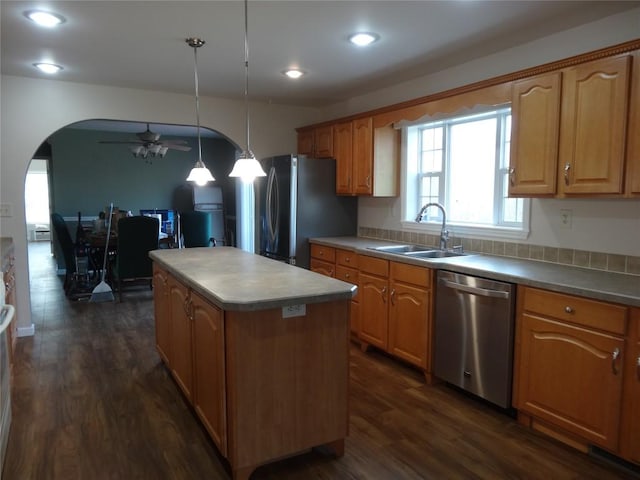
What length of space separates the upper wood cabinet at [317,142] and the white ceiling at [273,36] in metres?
0.70

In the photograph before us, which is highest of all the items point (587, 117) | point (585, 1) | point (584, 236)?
point (585, 1)

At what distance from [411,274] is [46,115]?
358cm

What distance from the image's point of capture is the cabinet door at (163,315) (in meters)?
3.14

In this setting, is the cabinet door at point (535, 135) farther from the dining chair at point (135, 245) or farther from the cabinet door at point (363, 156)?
the dining chair at point (135, 245)

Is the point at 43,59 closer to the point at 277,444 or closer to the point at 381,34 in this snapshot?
the point at 381,34

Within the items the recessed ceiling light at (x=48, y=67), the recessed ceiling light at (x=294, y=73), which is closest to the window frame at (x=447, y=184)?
the recessed ceiling light at (x=294, y=73)

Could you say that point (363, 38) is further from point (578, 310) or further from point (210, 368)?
point (210, 368)

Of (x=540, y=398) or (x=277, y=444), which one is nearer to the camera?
(x=277, y=444)

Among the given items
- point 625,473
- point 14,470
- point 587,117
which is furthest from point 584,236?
point 14,470

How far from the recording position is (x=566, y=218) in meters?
2.94

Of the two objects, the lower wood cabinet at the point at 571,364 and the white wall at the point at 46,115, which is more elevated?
the white wall at the point at 46,115

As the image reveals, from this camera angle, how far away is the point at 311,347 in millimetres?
2162

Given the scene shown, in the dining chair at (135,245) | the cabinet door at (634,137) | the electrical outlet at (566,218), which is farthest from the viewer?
the dining chair at (135,245)

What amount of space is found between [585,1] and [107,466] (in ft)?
11.3
